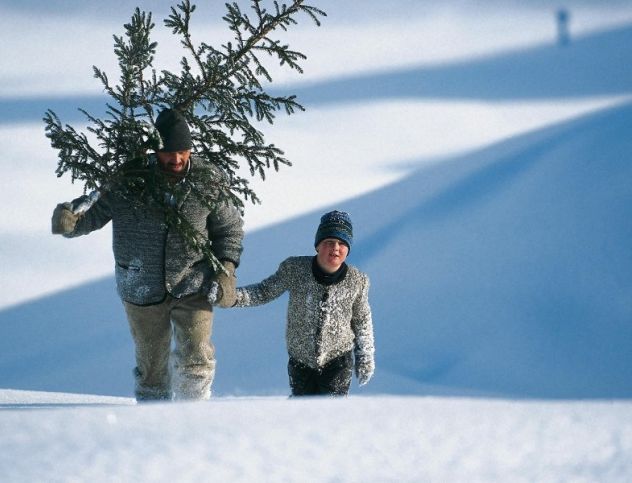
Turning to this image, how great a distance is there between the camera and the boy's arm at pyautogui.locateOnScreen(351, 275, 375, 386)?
3.59 metres

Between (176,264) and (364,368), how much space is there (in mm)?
928

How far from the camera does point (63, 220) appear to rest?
3400mm

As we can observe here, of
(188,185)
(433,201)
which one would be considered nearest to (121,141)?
(188,185)

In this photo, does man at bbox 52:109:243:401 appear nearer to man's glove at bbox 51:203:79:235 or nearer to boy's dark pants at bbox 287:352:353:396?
man's glove at bbox 51:203:79:235

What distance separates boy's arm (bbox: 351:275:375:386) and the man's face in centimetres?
92

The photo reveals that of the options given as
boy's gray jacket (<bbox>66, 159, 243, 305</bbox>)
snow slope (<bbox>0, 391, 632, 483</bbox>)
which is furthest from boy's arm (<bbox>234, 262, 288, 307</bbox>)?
snow slope (<bbox>0, 391, 632, 483</bbox>)

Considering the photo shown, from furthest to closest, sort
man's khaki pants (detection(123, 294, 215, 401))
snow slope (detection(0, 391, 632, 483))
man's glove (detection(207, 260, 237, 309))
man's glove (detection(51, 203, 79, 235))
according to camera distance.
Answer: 1. man's khaki pants (detection(123, 294, 215, 401))
2. man's glove (detection(207, 260, 237, 309))
3. man's glove (detection(51, 203, 79, 235))
4. snow slope (detection(0, 391, 632, 483))

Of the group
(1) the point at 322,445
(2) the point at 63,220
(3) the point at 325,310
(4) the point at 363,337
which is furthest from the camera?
(4) the point at 363,337

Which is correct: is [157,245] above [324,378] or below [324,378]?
above

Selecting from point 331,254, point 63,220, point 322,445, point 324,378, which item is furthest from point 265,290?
point 322,445

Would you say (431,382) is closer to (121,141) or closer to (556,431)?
(121,141)

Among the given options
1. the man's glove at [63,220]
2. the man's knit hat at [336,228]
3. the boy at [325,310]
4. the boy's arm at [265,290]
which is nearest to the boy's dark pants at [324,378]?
the boy at [325,310]

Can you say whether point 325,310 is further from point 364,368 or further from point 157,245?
point 157,245

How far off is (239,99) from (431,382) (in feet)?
11.7
